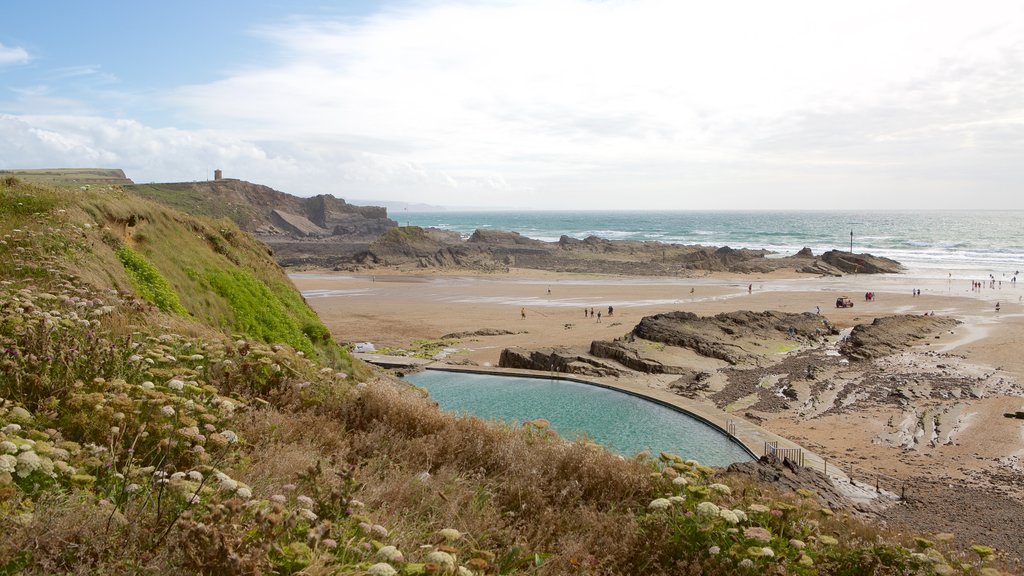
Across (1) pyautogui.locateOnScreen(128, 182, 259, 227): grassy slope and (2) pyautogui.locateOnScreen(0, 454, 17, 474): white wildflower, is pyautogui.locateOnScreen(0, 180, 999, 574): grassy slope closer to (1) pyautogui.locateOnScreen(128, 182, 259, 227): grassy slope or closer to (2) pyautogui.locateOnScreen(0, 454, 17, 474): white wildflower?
(2) pyautogui.locateOnScreen(0, 454, 17, 474): white wildflower

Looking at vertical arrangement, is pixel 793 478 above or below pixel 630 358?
above

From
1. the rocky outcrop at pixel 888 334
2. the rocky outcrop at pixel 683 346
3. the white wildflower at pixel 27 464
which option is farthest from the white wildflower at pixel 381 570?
the rocky outcrop at pixel 888 334

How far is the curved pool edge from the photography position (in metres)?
15.5

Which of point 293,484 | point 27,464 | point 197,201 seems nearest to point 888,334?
point 293,484

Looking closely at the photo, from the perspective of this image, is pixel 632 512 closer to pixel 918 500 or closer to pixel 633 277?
pixel 918 500

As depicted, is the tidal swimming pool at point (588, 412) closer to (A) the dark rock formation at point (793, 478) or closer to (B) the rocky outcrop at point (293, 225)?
(A) the dark rock formation at point (793, 478)

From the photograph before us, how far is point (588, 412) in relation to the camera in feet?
60.4

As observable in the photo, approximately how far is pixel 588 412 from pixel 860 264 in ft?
Answer: 199

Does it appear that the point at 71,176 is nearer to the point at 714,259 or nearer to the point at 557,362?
the point at 714,259

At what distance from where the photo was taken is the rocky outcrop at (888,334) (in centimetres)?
2989

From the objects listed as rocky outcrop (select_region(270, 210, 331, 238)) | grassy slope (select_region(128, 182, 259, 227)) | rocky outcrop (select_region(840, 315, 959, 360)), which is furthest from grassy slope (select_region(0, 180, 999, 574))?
rocky outcrop (select_region(270, 210, 331, 238))

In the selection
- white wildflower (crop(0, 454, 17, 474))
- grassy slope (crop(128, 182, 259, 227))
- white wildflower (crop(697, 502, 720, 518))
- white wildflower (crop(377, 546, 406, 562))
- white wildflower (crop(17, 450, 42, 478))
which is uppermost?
grassy slope (crop(128, 182, 259, 227))

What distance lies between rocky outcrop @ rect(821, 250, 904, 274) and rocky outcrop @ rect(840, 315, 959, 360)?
31.5m

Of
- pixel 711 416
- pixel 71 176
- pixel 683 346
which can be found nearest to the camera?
pixel 711 416
